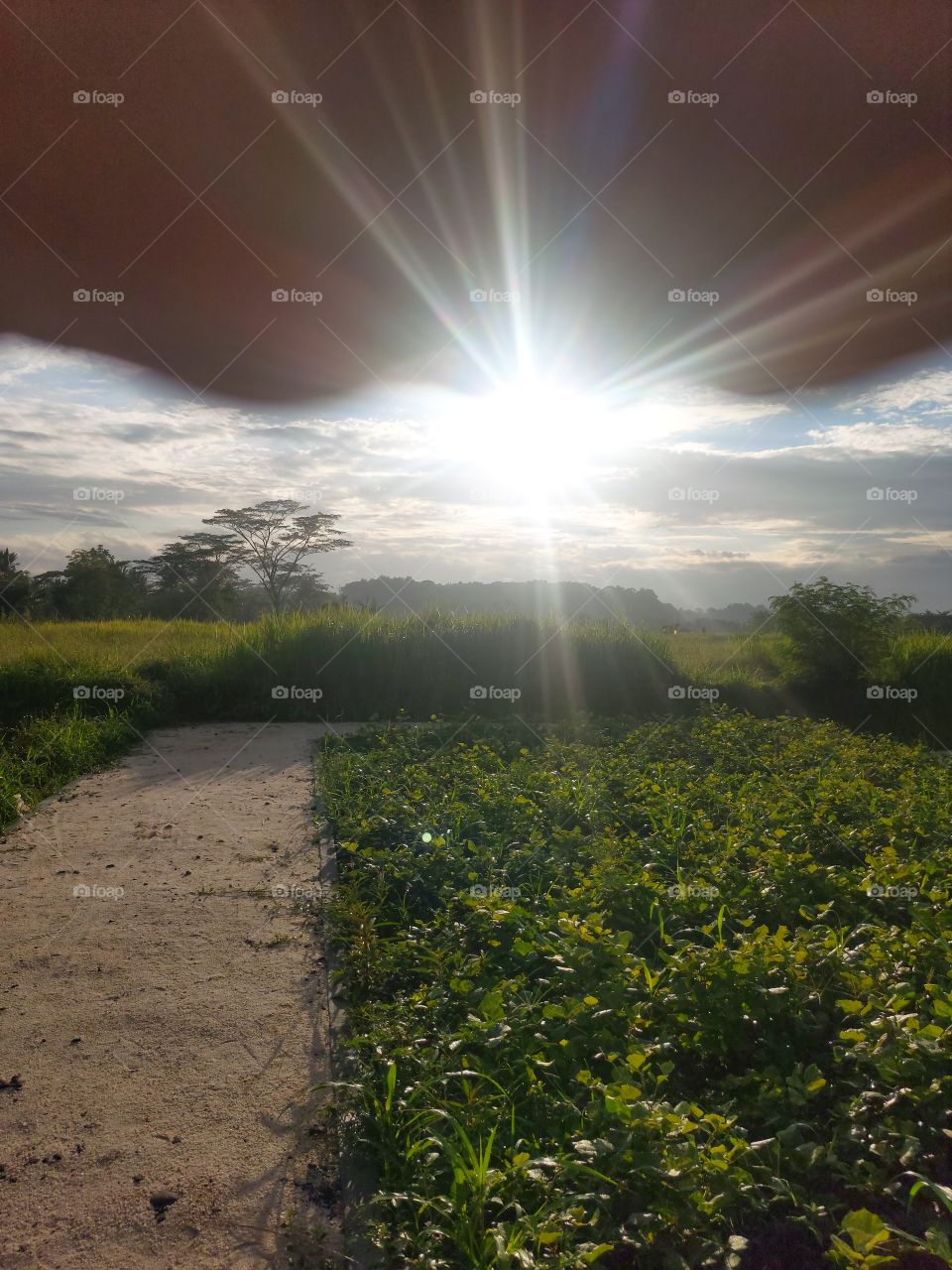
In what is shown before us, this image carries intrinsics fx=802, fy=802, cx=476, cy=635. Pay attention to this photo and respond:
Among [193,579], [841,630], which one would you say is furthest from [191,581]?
[841,630]

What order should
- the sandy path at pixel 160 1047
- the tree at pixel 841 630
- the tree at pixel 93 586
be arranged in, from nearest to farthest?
the sandy path at pixel 160 1047
the tree at pixel 841 630
the tree at pixel 93 586

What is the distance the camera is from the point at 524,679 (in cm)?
976

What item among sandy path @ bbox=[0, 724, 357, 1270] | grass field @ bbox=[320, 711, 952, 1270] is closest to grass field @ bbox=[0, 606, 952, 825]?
sandy path @ bbox=[0, 724, 357, 1270]

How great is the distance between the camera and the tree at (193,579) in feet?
37.7

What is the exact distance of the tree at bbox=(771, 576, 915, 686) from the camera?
988 centimetres

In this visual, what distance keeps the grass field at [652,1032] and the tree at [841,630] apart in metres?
5.81

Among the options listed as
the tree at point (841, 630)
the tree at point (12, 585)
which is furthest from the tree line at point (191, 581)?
the tree at point (841, 630)

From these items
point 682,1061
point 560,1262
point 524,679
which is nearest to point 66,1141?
point 560,1262

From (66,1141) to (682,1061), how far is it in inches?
67.9

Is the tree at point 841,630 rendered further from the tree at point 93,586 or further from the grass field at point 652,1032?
the tree at point 93,586

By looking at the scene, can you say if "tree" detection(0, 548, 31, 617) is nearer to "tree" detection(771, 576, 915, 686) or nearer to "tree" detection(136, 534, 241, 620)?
"tree" detection(136, 534, 241, 620)

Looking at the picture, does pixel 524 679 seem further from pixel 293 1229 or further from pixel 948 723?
pixel 293 1229

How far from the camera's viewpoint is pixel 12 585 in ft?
38.5

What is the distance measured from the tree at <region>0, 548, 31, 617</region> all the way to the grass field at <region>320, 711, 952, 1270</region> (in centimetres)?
884
